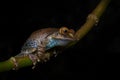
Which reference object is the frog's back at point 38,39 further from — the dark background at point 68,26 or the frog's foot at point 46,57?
the dark background at point 68,26

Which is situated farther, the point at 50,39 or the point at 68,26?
the point at 68,26

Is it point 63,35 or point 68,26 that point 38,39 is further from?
point 68,26

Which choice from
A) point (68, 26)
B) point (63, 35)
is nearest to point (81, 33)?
point (63, 35)

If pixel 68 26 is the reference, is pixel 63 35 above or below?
below

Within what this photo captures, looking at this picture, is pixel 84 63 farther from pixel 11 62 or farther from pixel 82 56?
pixel 11 62

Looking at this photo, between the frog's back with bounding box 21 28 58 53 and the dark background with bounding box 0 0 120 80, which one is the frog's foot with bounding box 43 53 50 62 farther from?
the dark background with bounding box 0 0 120 80

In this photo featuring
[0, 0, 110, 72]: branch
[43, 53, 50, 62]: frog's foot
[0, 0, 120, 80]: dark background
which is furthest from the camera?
[0, 0, 120, 80]: dark background

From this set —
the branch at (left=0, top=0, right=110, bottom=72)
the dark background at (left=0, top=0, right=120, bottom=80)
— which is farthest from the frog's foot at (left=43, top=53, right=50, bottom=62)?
the dark background at (left=0, top=0, right=120, bottom=80)

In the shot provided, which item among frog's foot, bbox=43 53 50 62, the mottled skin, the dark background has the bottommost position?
frog's foot, bbox=43 53 50 62
